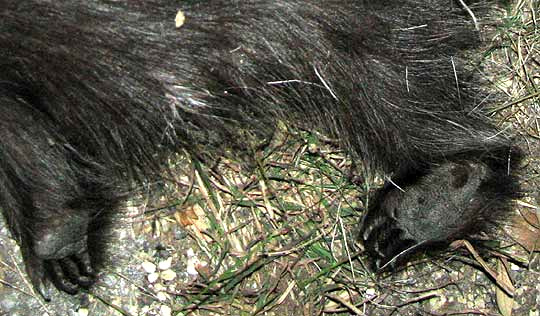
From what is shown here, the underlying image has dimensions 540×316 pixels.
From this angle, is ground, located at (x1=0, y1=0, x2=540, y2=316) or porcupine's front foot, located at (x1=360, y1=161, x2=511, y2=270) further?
ground, located at (x1=0, y1=0, x2=540, y2=316)

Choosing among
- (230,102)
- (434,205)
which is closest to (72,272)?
(230,102)

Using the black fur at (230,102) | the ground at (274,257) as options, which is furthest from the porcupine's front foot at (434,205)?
the ground at (274,257)

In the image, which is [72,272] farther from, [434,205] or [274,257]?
[434,205]

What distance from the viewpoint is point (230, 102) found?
4.97ft

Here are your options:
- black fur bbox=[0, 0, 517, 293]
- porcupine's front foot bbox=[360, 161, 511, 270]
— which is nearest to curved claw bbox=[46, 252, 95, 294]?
black fur bbox=[0, 0, 517, 293]

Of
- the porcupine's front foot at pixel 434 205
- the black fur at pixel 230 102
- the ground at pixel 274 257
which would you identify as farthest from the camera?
the ground at pixel 274 257

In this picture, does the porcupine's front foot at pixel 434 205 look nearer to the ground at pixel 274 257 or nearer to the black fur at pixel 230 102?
the black fur at pixel 230 102

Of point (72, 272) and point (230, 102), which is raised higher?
point (230, 102)

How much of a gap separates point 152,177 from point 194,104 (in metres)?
0.37

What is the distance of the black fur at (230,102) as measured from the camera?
1394 mm

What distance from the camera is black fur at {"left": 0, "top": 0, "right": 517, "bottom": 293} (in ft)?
4.57

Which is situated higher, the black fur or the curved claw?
the black fur

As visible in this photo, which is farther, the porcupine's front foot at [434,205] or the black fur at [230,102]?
the porcupine's front foot at [434,205]

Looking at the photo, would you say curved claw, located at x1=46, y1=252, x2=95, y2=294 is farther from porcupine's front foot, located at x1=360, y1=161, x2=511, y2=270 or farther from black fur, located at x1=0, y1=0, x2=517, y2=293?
porcupine's front foot, located at x1=360, y1=161, x2=511, y2=270
